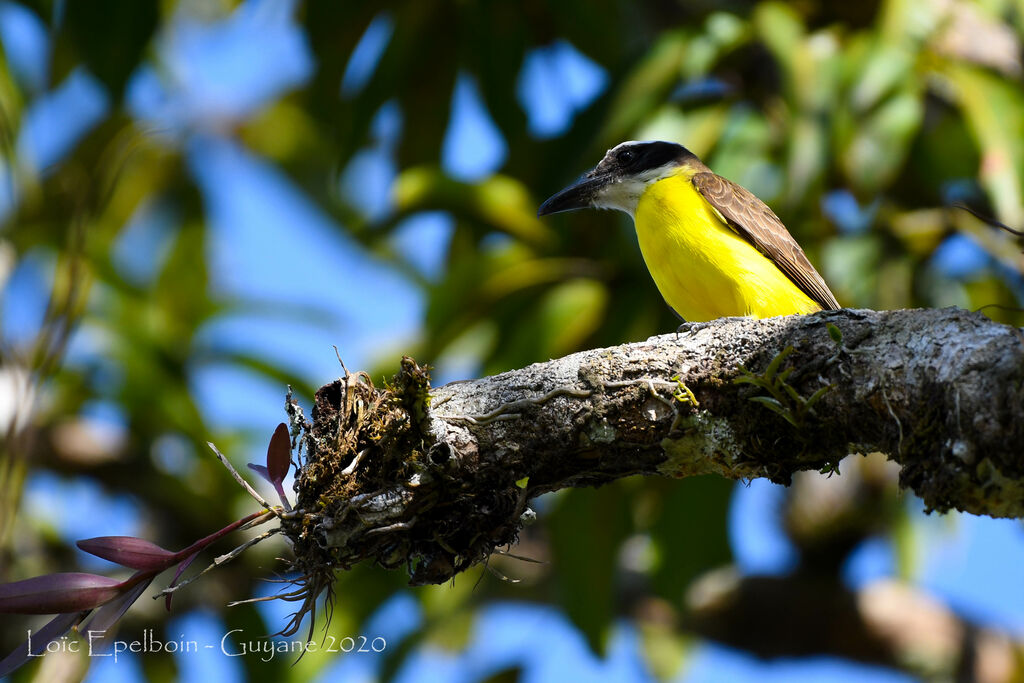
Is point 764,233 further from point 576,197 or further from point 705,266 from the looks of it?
point 576,197

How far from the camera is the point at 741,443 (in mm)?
2791

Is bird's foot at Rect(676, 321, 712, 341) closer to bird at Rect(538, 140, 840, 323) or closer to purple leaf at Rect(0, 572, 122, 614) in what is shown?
bird at Rect(538, 140, 840, 323)

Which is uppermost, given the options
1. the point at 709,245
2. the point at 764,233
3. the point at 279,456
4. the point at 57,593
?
the point at 57,593

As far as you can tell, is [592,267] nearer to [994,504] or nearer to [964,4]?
[964,4]

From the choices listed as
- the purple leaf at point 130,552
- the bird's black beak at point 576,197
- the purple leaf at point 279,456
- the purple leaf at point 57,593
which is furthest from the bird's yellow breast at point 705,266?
the purple leaf at point 57,593

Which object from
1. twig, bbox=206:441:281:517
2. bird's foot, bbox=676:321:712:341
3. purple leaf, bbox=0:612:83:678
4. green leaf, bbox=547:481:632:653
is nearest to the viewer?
purple leaf, bbox=0:612:83:678

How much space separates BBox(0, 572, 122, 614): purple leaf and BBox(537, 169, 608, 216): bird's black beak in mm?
3235

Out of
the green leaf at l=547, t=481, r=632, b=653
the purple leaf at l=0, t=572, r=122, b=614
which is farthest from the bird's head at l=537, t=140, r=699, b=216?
the purple leaf at l=0, t=572, r=122, b=614

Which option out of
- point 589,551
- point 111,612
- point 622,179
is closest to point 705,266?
point 622,179

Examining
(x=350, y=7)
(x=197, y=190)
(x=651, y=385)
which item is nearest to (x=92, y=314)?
(x=350, y=7)

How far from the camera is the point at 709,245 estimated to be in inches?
172

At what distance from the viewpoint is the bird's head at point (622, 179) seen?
16.7 feet

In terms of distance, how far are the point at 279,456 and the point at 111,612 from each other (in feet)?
1.79

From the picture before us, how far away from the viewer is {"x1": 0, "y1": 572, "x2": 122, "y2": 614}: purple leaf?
87.7 inches
